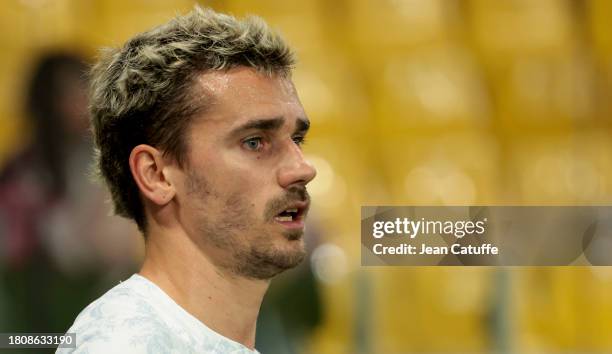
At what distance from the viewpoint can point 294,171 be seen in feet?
2.94

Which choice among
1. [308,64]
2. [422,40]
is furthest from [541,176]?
[308,64]

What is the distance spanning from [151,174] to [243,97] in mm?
127

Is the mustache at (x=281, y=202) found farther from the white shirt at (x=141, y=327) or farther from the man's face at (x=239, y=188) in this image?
the white shirt at (x=141, y=327)

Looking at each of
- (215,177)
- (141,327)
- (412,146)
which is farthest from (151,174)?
(412,146)

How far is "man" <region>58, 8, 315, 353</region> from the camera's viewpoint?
2.90 feet

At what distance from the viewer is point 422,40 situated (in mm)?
1856

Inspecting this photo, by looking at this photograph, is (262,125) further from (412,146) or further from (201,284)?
(412,146)

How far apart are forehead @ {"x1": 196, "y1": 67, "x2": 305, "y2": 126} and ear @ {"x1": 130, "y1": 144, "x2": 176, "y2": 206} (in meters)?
0.07

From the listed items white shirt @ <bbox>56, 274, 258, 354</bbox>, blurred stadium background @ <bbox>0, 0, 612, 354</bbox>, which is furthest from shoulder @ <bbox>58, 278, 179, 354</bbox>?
blurred stadium background @ <bbox>0, 0, 612, 354</bbox>

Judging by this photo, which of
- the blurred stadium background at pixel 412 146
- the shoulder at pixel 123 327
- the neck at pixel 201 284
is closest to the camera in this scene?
the shoulder at pixel 123 327

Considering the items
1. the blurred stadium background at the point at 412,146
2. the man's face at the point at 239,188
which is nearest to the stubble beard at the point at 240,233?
the man's face at the point at 239,188

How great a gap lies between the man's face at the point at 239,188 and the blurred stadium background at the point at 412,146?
0.84 meters

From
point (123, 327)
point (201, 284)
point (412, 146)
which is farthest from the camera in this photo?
point (412, 146)

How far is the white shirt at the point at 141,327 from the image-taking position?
75 centimetres
